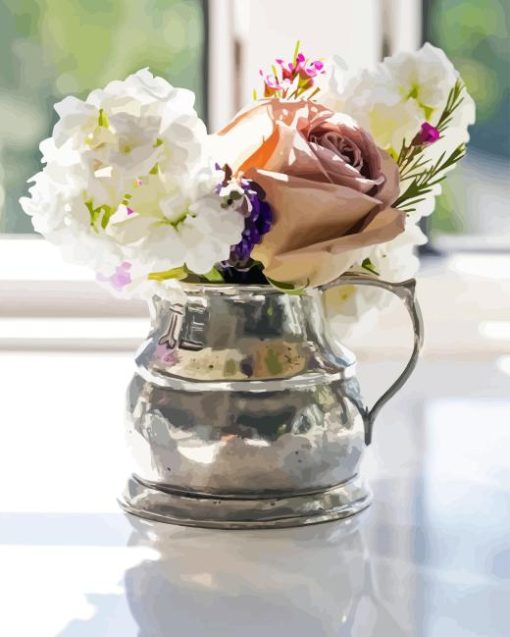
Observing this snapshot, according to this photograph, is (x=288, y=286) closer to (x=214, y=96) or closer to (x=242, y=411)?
(x=242, y=411)

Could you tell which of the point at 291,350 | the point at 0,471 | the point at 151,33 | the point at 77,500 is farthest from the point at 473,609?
the point at 151,33

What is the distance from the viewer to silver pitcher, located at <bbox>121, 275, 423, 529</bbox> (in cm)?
96

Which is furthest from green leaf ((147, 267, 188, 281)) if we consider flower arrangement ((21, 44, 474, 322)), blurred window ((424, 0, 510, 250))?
blurred window ((424, 0, 510, 250))

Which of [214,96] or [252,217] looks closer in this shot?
[252,217]

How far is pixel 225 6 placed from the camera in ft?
6.06

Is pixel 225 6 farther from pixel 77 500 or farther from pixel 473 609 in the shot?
pixel 473 609

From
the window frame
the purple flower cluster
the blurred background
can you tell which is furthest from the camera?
the blurred background

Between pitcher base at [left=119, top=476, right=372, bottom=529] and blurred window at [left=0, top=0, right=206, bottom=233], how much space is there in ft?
3.49

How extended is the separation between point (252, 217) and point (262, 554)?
22 centimetres

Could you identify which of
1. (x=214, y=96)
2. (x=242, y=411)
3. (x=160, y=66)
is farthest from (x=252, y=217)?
(x=160, y=66)

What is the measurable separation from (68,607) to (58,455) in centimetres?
39

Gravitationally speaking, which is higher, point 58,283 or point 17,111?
point 17,111

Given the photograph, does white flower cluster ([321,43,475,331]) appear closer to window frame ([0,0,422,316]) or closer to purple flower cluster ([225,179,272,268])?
purple flower cluster ([225,179,272,268])

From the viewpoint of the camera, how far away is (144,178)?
90 centimetres
